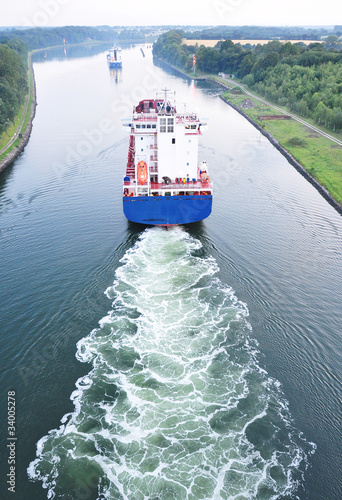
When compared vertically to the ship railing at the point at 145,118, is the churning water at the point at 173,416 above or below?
below

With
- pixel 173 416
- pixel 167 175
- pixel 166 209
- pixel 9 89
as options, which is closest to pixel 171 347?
pixel 173 416

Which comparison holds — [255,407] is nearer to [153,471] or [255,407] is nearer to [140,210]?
[153,471]

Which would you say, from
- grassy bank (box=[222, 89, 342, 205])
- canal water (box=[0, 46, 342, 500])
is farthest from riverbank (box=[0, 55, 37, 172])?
grassy bank (box=[222, 89, 342, 205])

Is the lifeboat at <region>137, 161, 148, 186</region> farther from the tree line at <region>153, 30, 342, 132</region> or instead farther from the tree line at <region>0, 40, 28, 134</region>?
the tree line at <region>153, 30, 342, 132</region>

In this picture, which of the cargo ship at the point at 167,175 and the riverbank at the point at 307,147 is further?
the riverbank at the point at 307,147

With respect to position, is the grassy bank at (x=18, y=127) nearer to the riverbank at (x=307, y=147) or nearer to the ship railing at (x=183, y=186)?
the ship railing at (x=183, y=186)

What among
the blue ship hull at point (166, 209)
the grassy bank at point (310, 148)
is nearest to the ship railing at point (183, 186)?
the blue ship hull at point (166, 209)
